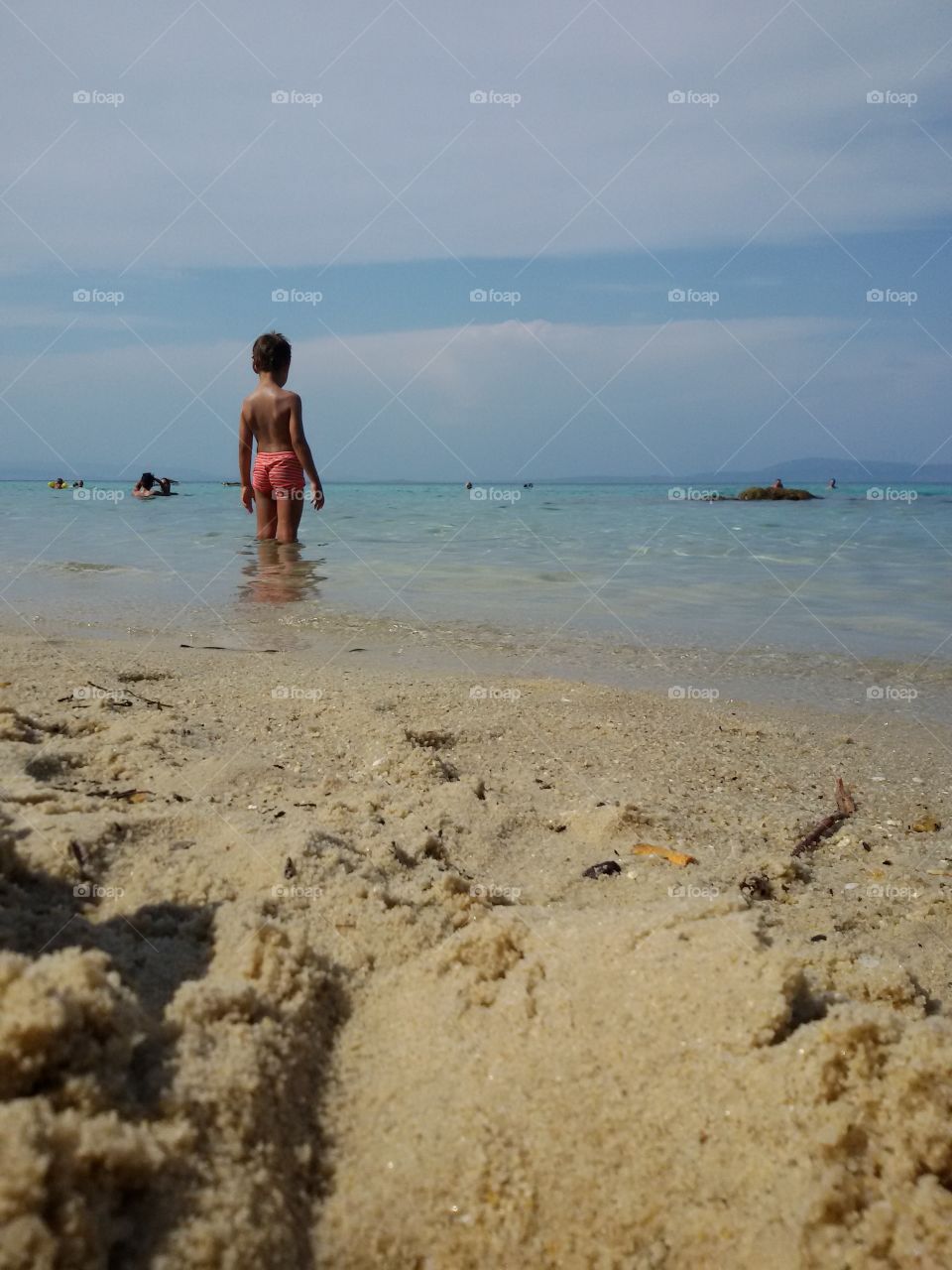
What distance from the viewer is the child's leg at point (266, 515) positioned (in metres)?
10.1

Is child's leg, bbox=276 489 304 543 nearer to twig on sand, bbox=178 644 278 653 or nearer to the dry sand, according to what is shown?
twig on sand, bbox=178 644 278 653

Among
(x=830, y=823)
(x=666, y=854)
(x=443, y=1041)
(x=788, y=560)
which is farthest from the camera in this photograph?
(x=788, y=560)

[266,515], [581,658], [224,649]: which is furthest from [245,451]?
[581,658]

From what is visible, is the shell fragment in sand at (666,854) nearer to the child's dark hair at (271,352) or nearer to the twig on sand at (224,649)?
the twig on sand at (224,649)

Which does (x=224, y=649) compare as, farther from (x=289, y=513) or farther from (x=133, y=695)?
(x=289, y=513)

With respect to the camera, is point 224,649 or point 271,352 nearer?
point 224,649

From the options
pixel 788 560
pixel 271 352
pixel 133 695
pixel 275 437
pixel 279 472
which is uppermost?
pixel 271 352

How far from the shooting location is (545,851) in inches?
94.8

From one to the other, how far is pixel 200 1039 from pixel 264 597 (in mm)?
6304

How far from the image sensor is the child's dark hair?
8.83m

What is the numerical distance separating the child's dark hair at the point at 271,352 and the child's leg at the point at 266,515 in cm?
151

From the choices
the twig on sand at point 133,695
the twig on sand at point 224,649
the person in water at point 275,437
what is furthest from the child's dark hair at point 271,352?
the twig on sand at point 133,695

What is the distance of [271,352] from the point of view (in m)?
8.88

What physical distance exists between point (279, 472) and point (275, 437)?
0.37m
